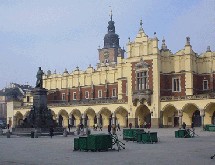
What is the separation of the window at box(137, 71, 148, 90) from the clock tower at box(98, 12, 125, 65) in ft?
174

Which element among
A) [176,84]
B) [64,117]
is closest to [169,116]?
[176,84]

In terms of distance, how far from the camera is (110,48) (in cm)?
10919

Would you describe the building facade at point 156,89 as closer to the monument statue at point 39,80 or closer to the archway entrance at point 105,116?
the archway entrance at point 105,116

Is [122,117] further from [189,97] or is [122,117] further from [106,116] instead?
[189,97]

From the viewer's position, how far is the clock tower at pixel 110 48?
109 m

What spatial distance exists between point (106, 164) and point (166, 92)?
41924 mm

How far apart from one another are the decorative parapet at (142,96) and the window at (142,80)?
121cm

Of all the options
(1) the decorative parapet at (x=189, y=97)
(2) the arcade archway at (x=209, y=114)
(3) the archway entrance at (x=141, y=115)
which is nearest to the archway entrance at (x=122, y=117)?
(3) the archway entrance at (x=141, y=115)

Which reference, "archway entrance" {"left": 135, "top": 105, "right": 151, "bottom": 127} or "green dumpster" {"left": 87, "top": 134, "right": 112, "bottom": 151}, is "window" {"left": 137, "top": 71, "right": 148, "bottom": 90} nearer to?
"archway entrance" {"left": 135, "top": 105, "right": 151, "bottom": 127}

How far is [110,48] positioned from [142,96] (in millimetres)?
56505

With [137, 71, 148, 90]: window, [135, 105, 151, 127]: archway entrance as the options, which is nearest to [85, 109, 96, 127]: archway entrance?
[135, 105, 151, 127]: archway entrance

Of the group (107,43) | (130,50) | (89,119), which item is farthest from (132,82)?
(107,43)

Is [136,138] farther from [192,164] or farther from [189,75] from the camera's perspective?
[189,75]

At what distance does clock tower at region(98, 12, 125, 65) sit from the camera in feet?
357
